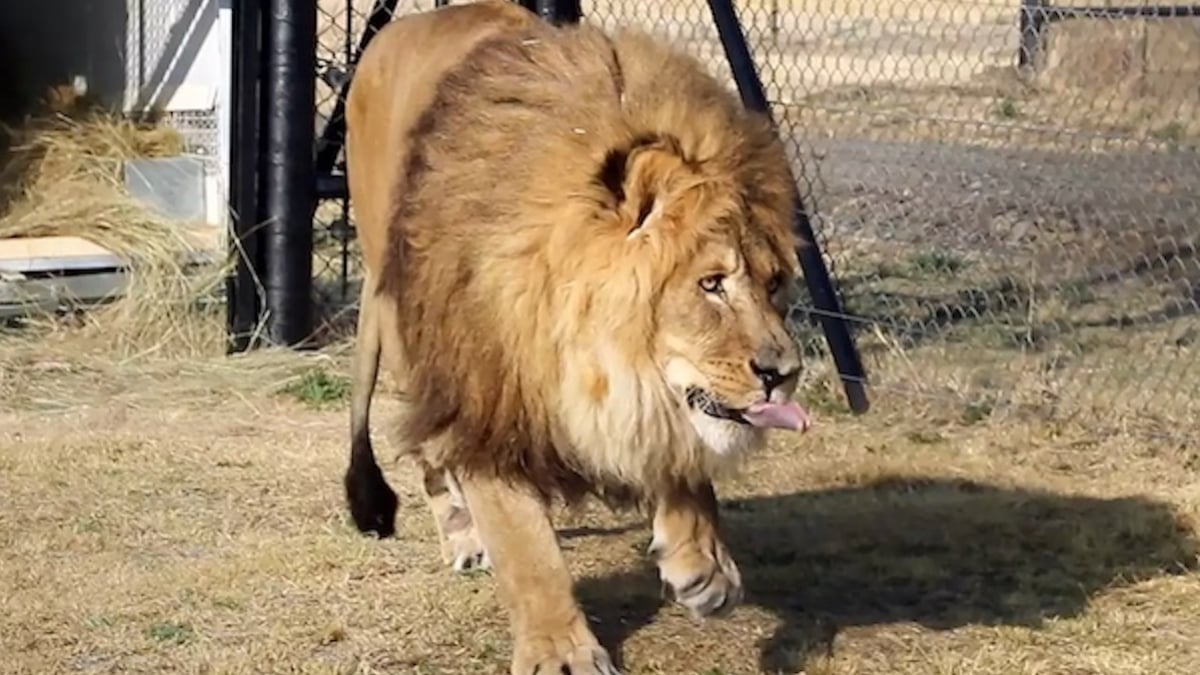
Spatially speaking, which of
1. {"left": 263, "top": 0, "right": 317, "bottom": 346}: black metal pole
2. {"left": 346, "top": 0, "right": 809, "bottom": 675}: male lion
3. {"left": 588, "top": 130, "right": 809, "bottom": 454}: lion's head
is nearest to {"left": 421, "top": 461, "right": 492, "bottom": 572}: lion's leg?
{"left": 346, "top": 0, "right": 809, "bottom": 675}: male lion

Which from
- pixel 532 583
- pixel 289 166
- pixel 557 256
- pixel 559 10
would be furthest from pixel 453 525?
pixel 289 166

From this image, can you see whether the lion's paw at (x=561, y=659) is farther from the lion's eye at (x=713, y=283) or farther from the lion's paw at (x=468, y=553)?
the lion's paw at (x=468, y=553)

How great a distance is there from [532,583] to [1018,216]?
688cm

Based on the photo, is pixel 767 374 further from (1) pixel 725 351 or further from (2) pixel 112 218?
(2) pixel 112 218

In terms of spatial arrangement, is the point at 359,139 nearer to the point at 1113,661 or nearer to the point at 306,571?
the point at 306,571

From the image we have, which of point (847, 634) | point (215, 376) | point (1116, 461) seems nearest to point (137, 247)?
point (215, 376)

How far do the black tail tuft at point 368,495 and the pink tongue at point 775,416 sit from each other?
6.05 ft

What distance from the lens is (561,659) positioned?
413 cm

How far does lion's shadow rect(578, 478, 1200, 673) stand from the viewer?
193 inches

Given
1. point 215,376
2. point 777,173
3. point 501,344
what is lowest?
point 215,376

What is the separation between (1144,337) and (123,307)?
4069mm

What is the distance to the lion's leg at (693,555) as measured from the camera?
4238 millimetres

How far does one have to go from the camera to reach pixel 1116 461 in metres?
6.59

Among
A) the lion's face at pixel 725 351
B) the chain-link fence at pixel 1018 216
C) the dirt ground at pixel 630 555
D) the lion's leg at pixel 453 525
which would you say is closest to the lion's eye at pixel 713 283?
the lion's face at pixel 725 351
